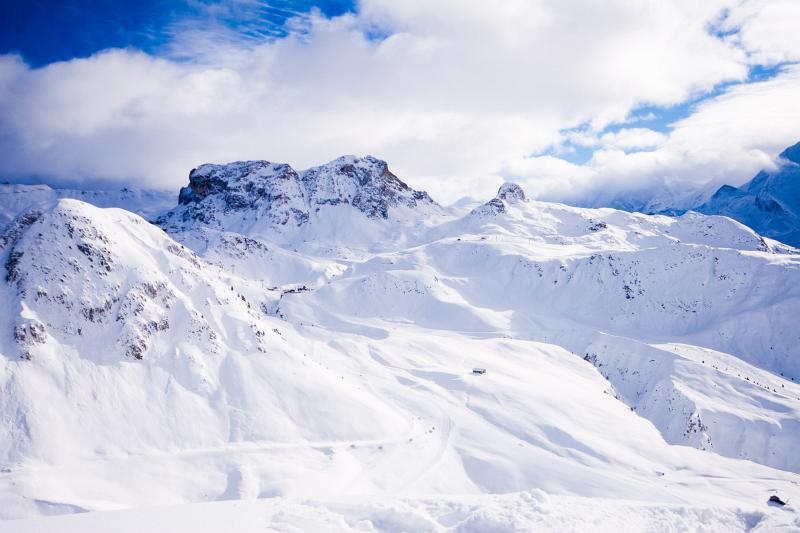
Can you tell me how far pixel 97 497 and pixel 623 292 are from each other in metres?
111

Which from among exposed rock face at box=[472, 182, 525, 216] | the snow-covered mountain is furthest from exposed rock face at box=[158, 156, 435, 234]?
the snow-covered mountain

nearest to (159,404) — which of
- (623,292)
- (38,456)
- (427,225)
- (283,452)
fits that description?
(38,456)

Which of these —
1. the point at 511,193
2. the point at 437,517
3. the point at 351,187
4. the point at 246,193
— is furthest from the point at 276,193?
the point at 437,517

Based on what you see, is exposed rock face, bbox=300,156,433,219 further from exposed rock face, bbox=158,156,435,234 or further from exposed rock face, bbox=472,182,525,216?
exposed rock face, bbox=472,182,525,216

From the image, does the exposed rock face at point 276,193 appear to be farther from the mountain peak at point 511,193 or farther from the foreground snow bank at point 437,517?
the foreground snow bank at point 437,517

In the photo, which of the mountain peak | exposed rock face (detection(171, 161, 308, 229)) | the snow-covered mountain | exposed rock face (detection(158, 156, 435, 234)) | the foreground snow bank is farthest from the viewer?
the mountain peak

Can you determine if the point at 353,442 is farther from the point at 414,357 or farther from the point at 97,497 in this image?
the point at 414,357

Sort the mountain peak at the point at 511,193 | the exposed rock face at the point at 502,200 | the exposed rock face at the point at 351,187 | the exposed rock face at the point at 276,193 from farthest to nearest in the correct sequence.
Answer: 1. the mountain peak at the point at 511,193
2. the exposed rock face at the point at 351,187
3. the exposed rock face at the point at 502,200
4. the exposed rock face at the point at 276,193

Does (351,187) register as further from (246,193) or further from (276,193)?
(246,193)

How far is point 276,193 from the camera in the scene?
17325 cm

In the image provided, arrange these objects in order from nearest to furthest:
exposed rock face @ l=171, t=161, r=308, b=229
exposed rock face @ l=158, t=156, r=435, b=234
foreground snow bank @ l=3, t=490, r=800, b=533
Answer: foreground snow bank @ l=3, t=490, r=800, b=533, exposed rock face @ l=158, t=156, r=435, b=234, exposed rock face @ l=171, t=161, r=308, b=229

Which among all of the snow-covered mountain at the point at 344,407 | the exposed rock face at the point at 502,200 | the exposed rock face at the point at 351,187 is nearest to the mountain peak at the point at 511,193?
the exposed rock face at the point at 502,200

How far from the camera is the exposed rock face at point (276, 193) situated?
16900 cm

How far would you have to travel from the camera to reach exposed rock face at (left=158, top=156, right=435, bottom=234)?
6654 inches
